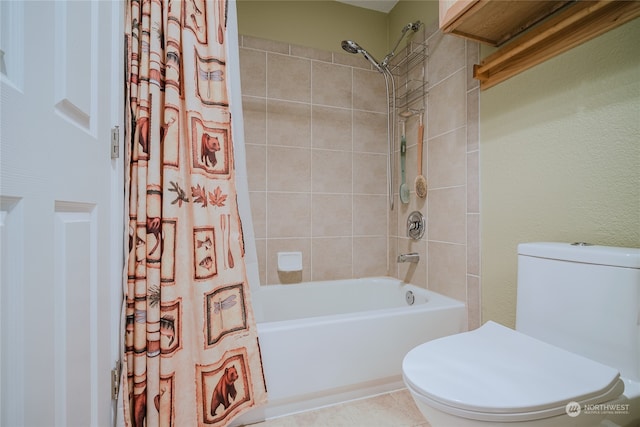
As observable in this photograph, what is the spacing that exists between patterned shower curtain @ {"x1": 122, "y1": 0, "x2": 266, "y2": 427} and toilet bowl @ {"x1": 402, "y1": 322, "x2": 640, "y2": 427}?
0.69 metres

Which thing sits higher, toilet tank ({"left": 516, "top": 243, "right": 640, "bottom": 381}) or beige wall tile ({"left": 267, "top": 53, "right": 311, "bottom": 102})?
beige wall tile ({"left": 267, "top": 53, "right": 311, "bottom": 102})

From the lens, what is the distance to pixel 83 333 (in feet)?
2.37

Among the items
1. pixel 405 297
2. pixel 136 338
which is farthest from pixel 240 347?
pixel 405 297

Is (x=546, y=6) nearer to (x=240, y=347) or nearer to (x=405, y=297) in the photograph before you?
(x=405, y=297)

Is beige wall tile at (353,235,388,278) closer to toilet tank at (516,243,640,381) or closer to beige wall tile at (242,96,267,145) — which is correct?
beige wall tile at (242,96,267,145)

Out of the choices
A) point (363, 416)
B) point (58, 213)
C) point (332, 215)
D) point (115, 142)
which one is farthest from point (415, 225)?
point (58, 213)

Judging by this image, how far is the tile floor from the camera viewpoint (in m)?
1.32

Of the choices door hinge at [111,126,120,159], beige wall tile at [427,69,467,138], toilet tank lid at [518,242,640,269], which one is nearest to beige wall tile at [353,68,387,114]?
beige wall tile at [427,69,467,138]

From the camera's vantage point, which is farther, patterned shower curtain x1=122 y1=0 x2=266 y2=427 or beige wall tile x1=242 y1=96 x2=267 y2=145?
beige wall tile x1=242 y1=96 x2=267 y2=145

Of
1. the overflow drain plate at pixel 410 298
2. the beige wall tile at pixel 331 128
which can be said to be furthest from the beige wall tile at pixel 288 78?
the overflow drain plate at pixel 410 298

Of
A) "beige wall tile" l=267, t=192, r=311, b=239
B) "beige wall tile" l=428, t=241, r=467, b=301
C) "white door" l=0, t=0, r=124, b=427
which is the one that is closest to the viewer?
"white door" l=0, t=0, r=124, b=427

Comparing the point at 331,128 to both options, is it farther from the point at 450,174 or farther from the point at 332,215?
the point at 450,174

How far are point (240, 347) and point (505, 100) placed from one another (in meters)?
1.59

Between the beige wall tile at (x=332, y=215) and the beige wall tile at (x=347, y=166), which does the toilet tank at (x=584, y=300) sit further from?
the beige wall tile at (x=332, y=215)
